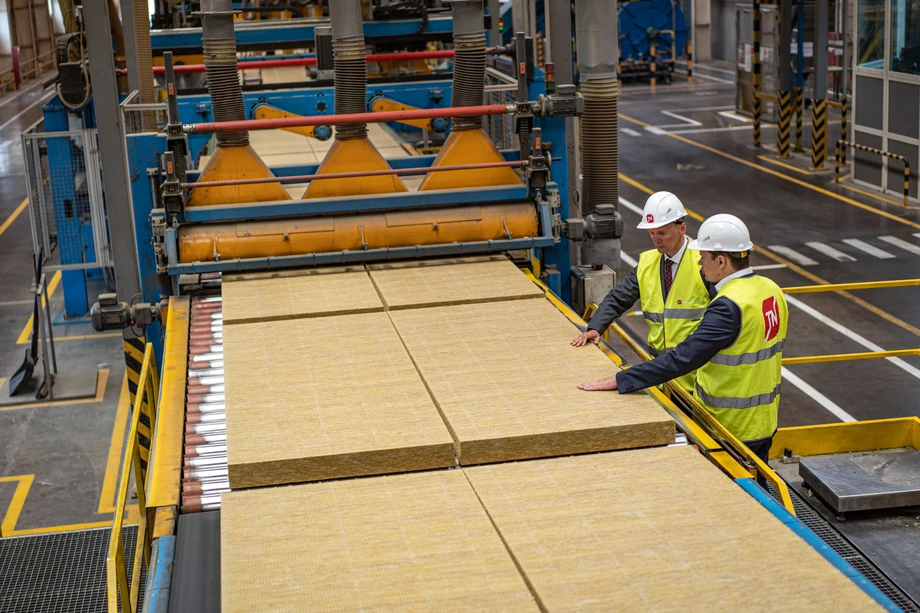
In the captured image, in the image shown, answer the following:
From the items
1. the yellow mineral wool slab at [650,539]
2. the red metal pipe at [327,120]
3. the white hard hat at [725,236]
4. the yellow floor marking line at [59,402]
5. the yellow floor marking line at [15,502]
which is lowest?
the yellow floor marking line at [15,502]

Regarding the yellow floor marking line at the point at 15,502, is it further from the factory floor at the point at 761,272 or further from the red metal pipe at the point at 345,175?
the red metal pipe at the point at 345,175

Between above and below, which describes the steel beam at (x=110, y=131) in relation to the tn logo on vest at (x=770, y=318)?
above

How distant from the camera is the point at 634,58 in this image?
112 feet

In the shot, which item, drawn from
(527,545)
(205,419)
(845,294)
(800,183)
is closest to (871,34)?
(800,183)

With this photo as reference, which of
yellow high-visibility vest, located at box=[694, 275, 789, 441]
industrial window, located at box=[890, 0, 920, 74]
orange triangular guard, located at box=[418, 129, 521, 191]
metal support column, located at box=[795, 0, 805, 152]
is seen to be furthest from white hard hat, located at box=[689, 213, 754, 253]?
metal support column, located at box=[795, 0, 805, 152]

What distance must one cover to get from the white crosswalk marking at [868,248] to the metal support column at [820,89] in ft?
15.9

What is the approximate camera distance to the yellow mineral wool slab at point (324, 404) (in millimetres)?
4148

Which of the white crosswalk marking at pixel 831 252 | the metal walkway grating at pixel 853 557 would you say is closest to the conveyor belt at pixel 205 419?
the metal walkway grating at pixel 853 557

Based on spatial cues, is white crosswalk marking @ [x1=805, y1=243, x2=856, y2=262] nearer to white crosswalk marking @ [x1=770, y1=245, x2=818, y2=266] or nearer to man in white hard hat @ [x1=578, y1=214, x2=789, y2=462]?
white crosswalk marking @ [x1=770, y1=245, x2=818, y2=266]

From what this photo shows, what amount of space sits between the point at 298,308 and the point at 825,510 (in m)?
3.73

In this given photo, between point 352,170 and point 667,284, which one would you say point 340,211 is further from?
point 667,284

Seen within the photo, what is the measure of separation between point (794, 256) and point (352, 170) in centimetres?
953

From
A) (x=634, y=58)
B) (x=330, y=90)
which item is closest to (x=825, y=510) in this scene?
(x=330, y=90)

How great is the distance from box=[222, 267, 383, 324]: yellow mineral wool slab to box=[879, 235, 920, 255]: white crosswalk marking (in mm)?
10737
